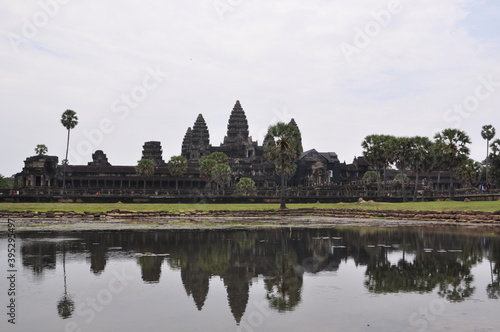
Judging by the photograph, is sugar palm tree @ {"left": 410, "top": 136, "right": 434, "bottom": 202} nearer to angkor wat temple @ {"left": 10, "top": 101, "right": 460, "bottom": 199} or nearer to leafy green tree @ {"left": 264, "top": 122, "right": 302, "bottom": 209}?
angkor wat temple @ {"left": 10, "top": 101, "right": 460, "bottom": 199}

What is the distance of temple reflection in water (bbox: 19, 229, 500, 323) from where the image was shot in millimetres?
16906

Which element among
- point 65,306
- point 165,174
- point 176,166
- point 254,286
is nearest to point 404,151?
point 176,166

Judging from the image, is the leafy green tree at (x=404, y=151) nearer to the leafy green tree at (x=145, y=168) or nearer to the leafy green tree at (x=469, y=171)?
the leafy green tree at (x=469, y=171)

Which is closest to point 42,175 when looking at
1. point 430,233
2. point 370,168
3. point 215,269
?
point 370,168

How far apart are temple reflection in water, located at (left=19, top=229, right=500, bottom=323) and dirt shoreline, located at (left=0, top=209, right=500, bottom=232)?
8.24 m

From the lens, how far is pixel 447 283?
17.6 meters

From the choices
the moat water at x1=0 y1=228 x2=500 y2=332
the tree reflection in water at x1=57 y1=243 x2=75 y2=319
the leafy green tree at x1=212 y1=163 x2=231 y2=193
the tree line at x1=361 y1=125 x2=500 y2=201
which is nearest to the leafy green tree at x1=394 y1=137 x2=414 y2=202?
the tree line at x1=361 y1=125 x2=500 y2=201

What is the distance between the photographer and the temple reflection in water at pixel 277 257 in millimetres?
16906

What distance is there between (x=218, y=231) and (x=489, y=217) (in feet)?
71.0

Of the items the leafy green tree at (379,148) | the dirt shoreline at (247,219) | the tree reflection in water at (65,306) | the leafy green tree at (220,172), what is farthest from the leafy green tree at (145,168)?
the tree reflection in water at (65,306)

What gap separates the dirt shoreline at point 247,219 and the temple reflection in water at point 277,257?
324 inches

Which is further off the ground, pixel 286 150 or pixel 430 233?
pixel 286 150

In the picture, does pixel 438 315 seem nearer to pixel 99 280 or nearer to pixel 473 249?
pixel 99 280

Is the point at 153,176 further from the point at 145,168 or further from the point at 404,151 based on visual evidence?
the point at 404,151
